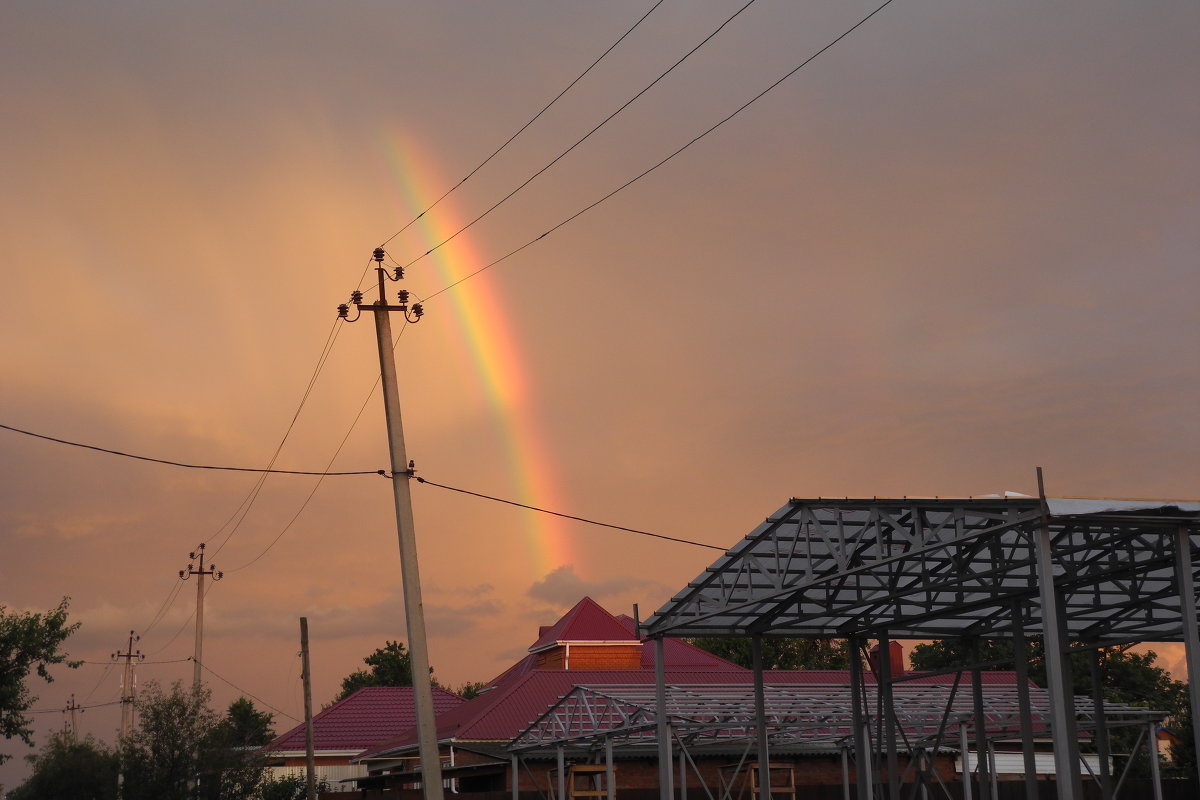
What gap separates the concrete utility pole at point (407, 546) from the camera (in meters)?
20.0

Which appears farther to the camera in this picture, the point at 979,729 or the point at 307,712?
the point at 307,712

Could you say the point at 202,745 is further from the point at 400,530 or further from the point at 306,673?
the point at 400,530

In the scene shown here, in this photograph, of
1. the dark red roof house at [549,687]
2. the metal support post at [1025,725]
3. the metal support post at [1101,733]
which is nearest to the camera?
the metal support post at [1101,733]

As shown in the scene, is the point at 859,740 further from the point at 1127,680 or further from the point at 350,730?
the point at 1127,680

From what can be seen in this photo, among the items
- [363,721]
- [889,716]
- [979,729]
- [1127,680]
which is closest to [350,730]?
[363,721]

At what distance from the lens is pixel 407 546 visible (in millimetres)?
21062

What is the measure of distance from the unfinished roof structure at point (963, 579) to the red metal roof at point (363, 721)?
3247 centimetres

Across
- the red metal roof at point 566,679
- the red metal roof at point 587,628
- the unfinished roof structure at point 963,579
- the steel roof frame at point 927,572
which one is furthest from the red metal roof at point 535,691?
the steel roof frame at point 927,572

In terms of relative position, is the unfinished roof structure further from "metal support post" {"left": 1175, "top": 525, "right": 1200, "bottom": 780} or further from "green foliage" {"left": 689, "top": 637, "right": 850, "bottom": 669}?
"green foliage" {"left": 689, "top": 637, "right": 850, "bottom": 669}

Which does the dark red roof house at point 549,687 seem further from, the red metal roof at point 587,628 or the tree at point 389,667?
the tree at point 389,667

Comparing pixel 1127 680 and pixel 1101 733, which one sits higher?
pixel 1101 733

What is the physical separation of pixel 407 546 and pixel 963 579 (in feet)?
32.5

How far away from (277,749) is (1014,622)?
3980 cm

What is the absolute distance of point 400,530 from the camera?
69.1 ft
